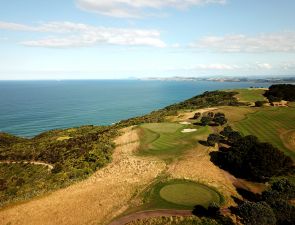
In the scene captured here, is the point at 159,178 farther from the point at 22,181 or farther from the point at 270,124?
the point at 270,124

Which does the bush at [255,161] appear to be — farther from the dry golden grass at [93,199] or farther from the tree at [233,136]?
the dry golden grass at [93,199]

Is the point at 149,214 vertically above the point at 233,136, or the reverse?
the point at 233,136

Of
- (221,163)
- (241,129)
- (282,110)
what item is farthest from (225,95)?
(221,163)

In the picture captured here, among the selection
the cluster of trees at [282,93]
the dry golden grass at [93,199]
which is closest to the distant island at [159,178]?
the dry golden grass at [93,199]

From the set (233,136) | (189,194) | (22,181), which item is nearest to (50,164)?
(22,181)

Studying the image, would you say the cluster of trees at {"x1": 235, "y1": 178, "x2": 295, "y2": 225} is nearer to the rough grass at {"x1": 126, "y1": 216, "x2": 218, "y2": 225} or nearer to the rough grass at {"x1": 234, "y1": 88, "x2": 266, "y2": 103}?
the rough grass at {"x1": 126, "y1": 216, "x2": 218, "y2": 225}
